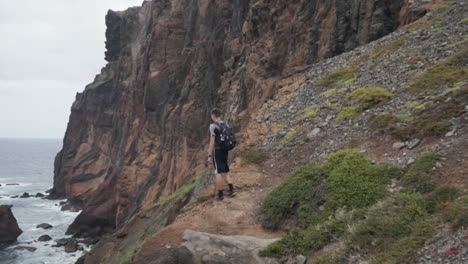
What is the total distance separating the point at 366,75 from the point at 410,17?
706 centimetres

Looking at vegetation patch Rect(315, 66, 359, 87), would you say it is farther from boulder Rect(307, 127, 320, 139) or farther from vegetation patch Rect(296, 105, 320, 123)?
boulder Rect(307, 127, 320, 139)

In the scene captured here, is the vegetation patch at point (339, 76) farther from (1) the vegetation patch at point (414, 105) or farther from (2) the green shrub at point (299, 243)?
(2) the green shrub at point (299, 243)

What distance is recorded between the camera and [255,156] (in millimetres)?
12367

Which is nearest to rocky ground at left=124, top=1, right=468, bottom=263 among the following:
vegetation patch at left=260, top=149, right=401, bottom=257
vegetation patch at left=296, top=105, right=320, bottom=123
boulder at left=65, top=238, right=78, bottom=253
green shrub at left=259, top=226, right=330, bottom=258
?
vegetation patch at left=296, top=105, right=320, bottom=123

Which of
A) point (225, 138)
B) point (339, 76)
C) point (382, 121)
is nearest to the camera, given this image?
point (225, 138)

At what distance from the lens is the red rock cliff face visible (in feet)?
77.8

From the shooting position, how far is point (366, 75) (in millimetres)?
Result: 14898

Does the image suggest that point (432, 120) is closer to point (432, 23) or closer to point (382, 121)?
point (382, 121)

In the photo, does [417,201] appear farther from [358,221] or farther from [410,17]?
[410,17]

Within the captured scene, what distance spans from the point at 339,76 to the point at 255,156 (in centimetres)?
613

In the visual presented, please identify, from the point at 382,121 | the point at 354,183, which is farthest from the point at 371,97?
the point at 354,183

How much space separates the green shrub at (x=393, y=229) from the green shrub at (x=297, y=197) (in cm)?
174

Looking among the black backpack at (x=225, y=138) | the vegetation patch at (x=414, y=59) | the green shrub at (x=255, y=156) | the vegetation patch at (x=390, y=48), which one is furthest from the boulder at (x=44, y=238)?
the vegetation patch at (x=414, y=59)

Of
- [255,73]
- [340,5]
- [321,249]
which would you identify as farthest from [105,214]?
[321,249]
